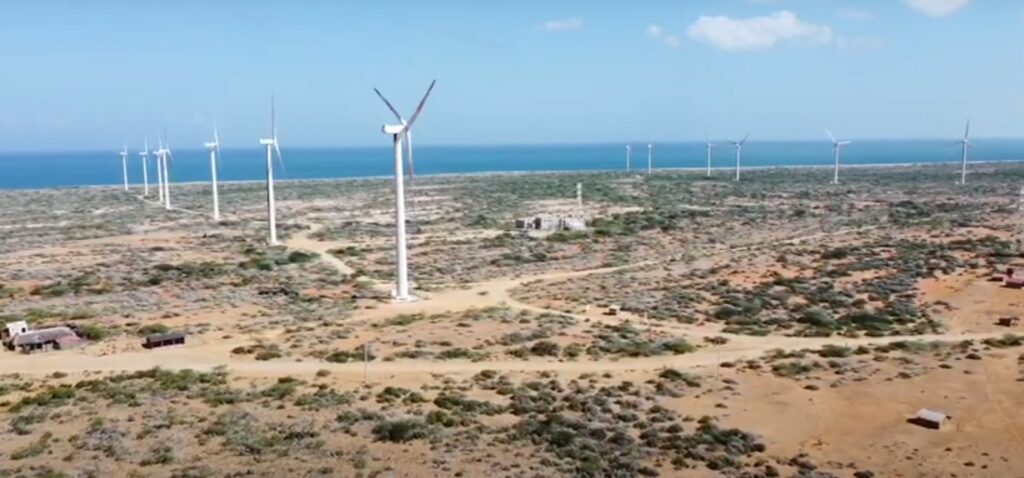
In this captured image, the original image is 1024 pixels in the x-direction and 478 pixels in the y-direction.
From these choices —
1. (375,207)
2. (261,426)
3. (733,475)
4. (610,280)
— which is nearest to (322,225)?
(375,207)

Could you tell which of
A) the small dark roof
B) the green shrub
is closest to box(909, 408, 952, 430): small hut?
the green shrub

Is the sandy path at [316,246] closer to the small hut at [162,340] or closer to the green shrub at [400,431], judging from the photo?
the small hut at [162,340]

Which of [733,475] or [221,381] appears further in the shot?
[221,381]

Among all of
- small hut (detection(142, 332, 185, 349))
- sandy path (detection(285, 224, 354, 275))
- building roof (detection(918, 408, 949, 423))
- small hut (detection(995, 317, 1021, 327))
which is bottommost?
sandy path (detection(285, 224, 354, 275))

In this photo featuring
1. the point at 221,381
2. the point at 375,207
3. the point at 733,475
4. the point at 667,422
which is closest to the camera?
the point at 733,475

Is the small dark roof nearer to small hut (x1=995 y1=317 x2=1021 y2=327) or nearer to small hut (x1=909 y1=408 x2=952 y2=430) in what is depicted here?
small hut (x1=909 y1=408 x2=952 y2=430)

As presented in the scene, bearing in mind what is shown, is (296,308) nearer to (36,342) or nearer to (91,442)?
(36,342)
